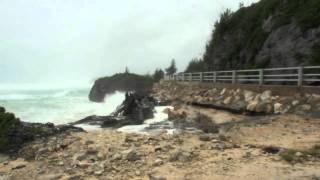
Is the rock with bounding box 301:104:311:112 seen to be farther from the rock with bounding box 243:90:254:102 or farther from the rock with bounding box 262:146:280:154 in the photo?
the rock with bounding box 262:146:280:154

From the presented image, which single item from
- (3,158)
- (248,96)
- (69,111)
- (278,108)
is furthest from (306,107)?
(69,111)

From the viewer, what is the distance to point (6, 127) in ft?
51.9

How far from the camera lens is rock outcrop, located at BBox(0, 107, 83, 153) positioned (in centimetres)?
1451

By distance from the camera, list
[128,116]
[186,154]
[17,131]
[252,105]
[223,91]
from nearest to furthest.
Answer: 1. [186,154]
2. [17,131]
3. [252,105]
4. [128,116]
5. [223,91]

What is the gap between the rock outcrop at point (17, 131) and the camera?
1451 cm

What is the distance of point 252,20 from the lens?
3075cm

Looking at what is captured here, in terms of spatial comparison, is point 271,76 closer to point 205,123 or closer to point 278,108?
point 278,108

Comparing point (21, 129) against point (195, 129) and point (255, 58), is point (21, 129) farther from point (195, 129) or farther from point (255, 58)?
point (255, 58)

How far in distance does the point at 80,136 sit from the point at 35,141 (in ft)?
4.71

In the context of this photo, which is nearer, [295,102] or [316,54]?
[295,102]

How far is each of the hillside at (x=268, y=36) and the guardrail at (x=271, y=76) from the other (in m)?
1.15

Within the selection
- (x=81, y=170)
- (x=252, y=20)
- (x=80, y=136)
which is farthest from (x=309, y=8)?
(x=81, y=170)

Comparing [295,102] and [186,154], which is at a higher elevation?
[295,102]

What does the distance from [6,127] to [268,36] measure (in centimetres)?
1619
